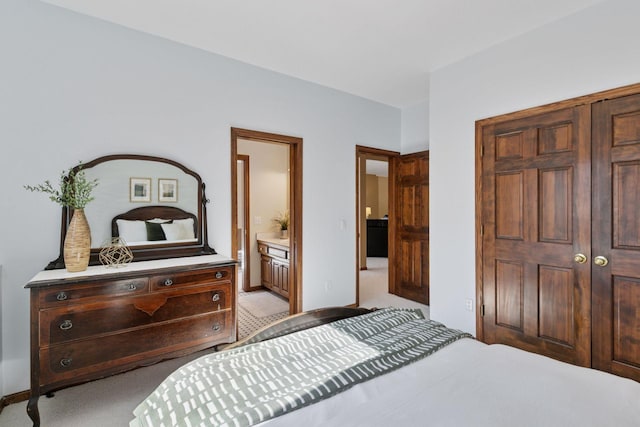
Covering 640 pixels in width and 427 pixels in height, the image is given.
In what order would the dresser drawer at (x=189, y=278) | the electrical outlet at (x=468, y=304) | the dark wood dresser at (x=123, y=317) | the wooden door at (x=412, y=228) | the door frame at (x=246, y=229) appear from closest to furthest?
the dark wood dresser at (x=123, y=317)
the dresser drawer at (x=189, y=278)
the electrical outlet at (x=468, y=304)
the wooden door at (x=412, y=228)
the door frame at (x=246, y=229)

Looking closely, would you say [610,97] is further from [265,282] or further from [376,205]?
[376,205]

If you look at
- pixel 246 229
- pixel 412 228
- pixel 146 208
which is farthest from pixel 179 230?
pixel 412 228

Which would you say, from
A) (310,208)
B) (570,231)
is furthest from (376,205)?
(570,231)

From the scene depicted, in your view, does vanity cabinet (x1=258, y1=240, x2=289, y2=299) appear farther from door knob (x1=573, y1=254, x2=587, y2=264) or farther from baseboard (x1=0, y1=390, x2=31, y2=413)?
door knob (x1=573, y1=254, x2=587, y2=264)

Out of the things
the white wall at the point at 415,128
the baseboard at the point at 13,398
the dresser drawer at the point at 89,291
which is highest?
the white wall at the point at 415,128

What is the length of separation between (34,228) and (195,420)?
214cm

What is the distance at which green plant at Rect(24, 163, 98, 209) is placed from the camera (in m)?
2.20

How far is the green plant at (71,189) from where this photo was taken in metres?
2.20

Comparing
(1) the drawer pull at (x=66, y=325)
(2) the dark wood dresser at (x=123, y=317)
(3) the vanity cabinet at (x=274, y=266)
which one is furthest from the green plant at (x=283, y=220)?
(1) the drawer pull at (x=66, y=325)

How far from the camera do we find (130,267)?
2.24m

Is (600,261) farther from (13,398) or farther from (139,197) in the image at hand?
(13,398)

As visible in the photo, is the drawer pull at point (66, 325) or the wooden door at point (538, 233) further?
the wooden door at point (538, 233)

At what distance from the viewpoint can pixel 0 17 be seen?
2117 millimetres

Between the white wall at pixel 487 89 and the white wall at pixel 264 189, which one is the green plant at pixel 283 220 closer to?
the white wall at pixel 264 189
